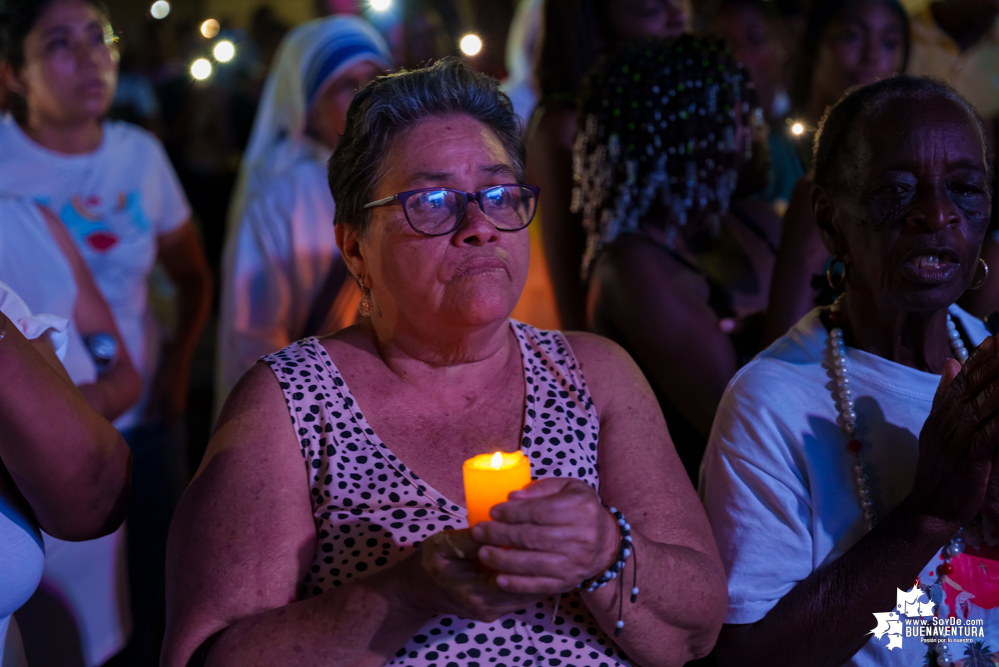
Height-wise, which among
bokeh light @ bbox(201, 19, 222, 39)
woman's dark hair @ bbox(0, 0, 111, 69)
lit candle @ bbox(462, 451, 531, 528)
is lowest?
lit candle @ bbox(462, 451, 531, 528)

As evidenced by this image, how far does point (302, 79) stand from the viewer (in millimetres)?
3779

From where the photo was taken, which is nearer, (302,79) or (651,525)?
(651,525)

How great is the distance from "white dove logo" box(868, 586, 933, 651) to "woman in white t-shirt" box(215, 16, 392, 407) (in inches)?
83.1

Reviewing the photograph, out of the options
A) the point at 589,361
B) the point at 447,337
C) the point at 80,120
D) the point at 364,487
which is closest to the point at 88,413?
the point at 364,487

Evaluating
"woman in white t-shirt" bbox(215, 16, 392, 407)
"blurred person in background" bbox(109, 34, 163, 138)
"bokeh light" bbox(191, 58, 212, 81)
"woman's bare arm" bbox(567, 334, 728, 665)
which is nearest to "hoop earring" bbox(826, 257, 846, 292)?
"woman's bare arm" bbox(567, 334, 728, 665)

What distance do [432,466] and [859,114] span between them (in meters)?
1.15

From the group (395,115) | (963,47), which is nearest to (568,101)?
(395,115)

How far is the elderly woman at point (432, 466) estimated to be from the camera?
143cm

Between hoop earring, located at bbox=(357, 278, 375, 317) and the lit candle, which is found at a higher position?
hoop earring, located at bbox=(357, 278, 375, 317)

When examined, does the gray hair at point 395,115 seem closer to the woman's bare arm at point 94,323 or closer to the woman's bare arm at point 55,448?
the woman's bare arm at point 55,448

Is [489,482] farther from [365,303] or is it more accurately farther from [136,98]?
[136,98]

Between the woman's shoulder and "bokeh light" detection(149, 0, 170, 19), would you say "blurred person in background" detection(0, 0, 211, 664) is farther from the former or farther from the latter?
"bokeh light" detection(149, 0, 170, 19)

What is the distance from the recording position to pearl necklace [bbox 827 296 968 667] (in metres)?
1.77

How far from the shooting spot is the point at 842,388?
1.86 metres
